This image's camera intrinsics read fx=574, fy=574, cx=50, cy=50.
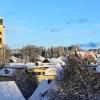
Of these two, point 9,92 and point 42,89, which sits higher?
point 9,92

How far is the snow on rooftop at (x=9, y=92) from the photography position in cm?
5294

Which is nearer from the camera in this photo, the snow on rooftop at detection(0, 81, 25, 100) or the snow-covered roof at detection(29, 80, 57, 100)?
the snow on rooftop at detection(0, 81, 25, 100)

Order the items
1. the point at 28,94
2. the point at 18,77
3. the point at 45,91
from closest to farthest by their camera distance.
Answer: the point at 45,91, the point at 28,94, the point at 18,77

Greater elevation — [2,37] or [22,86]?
[2,37]

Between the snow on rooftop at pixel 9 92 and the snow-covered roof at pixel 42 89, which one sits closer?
the snow on rooftop at pixel 9 92

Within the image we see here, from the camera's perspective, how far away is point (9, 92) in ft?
176

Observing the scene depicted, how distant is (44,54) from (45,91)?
446 ft

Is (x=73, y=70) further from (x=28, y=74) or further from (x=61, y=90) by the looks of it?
(x=28, y=74)

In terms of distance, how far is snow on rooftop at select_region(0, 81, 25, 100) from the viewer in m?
52.9

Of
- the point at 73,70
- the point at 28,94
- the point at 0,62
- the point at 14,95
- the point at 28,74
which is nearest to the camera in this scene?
the point at 14,95

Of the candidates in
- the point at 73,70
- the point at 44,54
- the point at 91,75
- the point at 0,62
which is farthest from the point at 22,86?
the point at 44,54

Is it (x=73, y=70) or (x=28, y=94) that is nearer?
(x=73, y=70)

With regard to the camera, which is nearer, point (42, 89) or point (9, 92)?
point (9, 92)

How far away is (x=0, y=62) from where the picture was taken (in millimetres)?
120812
